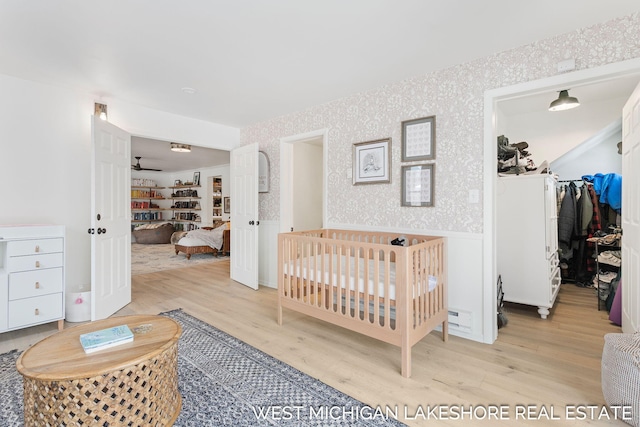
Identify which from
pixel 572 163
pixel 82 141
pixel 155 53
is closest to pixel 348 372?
pixel 155 53

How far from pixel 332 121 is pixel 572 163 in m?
3.53

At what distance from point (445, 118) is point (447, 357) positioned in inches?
75.9

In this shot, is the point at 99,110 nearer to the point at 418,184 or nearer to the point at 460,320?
the point at 418,184

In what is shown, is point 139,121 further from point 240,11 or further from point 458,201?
point 458,201

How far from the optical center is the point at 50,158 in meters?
3.00

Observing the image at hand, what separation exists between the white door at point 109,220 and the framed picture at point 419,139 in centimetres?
292

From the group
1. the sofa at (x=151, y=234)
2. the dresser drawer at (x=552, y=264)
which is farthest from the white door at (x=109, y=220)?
the sofa at (x=151, y=234)

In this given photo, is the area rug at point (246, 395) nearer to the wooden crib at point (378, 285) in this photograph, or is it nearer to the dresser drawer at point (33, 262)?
the wooden crib at point (378, 285)

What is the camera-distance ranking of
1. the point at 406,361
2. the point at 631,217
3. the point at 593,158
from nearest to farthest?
the point at 406,361 < the point at 631,217 < the point at 593,158

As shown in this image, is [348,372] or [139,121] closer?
[348,372]

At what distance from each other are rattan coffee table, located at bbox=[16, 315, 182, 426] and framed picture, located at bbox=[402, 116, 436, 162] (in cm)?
237

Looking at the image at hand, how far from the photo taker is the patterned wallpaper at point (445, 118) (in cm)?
205

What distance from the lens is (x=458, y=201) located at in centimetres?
258

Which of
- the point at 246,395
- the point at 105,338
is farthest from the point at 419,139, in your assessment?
Result: the point at 105,338
